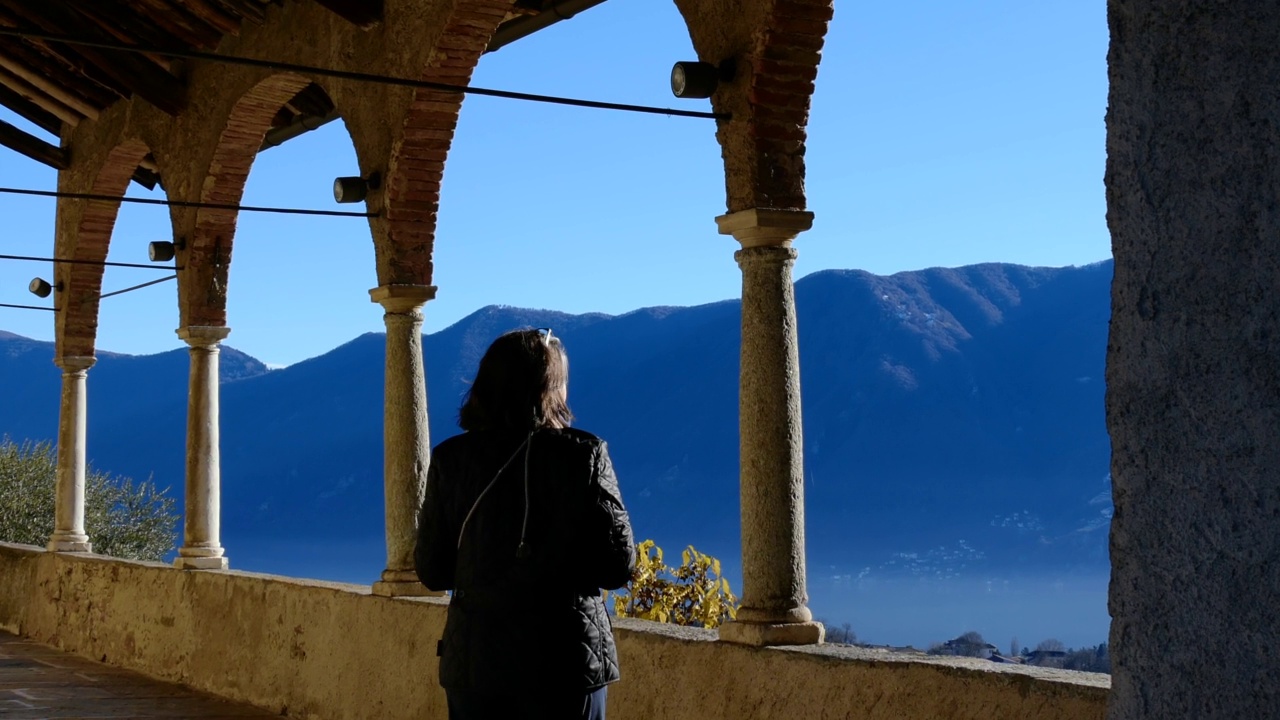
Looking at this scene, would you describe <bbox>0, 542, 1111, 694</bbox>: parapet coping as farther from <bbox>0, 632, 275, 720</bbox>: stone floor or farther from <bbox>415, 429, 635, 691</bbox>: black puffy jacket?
<bbox>0, 632, 275, 720</bbox>: stone floor

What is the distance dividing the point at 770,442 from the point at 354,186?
326 centimetres

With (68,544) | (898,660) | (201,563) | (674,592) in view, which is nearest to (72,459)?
(68,544)

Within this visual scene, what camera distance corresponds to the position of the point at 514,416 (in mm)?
2623

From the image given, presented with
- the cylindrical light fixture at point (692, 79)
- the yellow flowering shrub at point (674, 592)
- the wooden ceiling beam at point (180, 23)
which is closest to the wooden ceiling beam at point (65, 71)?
the wooden ceiling beam at point (180, 23)

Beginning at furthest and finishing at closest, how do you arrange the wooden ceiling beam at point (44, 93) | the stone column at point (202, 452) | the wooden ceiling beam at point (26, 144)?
the wooden ceiling beam at point (26, 144) → the wooden ceiling beam at point (44, 93) → the stone column at point (202, 452)

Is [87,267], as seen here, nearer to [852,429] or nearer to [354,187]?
[354,187]

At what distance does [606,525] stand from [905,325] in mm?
81773

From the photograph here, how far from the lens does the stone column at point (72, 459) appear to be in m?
11.0

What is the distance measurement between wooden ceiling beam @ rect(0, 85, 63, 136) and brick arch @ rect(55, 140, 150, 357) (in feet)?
2.15

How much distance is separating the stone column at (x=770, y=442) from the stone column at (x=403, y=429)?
232cm

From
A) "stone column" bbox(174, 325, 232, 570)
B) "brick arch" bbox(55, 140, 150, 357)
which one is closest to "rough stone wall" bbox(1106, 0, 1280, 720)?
"stone column" bbox(174, 325, 232, 570)

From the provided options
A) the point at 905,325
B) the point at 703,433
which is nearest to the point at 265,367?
the point at 703,433

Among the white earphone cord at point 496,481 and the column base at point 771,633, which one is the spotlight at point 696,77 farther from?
the white earphone cord at point 496,481

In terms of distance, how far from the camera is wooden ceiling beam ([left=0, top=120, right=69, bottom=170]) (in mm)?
11211
